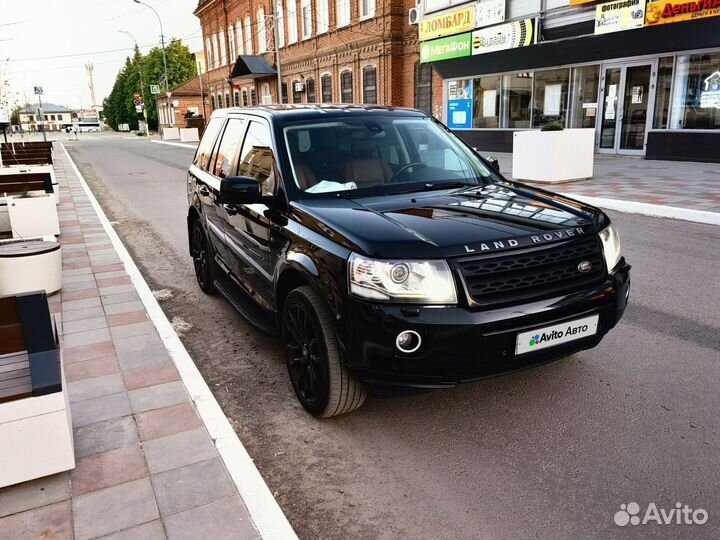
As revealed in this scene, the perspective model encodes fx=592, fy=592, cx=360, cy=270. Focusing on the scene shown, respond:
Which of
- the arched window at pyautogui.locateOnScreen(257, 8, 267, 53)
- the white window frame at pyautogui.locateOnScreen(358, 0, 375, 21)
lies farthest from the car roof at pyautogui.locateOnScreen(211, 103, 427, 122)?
the arched window at pyautogui.locateOnScreen(257, 8, 267, 53)

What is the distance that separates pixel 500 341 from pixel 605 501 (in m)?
0.87

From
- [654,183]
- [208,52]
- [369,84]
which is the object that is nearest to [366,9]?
[369,84]

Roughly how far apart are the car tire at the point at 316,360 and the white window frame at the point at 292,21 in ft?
120

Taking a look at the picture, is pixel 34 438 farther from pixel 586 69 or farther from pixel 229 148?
pixel 586 69

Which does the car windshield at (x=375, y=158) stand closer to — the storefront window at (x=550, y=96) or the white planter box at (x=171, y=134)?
the storefront window at (x=550, y=96)

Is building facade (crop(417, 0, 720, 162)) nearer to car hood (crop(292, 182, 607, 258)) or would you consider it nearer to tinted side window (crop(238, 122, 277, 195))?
car hood (crop(292, 182, 607, 258))

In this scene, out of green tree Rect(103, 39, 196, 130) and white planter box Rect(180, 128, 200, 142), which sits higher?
green tree Rect(103, 39, 196, 130)

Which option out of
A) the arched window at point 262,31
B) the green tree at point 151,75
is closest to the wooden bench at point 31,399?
the arched window at point 262,31

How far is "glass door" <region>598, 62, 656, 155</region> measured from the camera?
56.1ft

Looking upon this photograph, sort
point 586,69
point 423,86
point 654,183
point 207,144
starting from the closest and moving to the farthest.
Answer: point 207,144 < point 654,183 < point 586,69 < point 423,86

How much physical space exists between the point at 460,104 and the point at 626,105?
781 centimetres

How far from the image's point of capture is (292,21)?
3700cm

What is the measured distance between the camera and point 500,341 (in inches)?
117

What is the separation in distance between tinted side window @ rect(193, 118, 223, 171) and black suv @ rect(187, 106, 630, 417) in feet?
3.55
